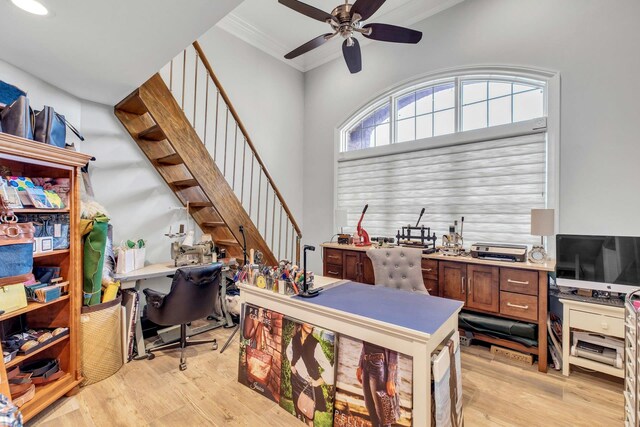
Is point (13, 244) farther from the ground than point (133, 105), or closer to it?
closer to it

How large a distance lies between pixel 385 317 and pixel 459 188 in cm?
256

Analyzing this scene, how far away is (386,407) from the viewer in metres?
Answer: 1.44

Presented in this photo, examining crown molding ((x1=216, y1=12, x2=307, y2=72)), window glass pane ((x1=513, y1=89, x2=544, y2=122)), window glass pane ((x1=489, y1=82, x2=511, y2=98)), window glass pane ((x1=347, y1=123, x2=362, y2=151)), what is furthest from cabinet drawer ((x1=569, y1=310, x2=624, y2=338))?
crown molding ((x1=216, y1=12, x2=307, y2=72))

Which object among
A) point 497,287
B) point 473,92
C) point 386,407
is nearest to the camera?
point 386,407

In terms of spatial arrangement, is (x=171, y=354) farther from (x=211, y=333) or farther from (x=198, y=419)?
(x=198, y=419)

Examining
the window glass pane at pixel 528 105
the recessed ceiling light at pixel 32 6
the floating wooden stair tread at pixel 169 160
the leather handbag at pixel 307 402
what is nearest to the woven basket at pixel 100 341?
the floating wooden stair tread at pixel 169 160

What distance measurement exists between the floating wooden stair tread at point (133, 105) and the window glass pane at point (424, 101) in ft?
10.8

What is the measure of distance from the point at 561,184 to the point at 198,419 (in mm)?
3709

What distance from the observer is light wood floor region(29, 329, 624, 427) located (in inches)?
71.1

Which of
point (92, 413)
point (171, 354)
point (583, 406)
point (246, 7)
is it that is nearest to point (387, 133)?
point (246, 7)

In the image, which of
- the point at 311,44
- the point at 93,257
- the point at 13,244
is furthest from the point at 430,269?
the point at 13,244

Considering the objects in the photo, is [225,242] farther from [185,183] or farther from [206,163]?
[206,163]

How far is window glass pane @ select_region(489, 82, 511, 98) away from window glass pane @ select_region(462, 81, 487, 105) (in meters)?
0.06

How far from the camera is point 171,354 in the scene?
264cm
